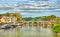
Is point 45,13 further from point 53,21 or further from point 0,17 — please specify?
point 0,17

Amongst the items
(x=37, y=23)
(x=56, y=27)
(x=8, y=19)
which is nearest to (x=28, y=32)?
(x=37, y=23)

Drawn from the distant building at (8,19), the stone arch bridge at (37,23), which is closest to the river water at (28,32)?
the stone arch bridge at (37,23)

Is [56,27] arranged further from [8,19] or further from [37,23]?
[8,19]

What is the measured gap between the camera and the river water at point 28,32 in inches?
185

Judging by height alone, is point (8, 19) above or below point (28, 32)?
above

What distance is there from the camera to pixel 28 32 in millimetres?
4762

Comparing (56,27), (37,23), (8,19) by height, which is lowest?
(56,27)

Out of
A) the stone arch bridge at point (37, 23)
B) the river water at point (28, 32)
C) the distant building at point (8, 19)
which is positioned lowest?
the river water at point (28, 32)

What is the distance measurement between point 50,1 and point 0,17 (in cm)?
A: 150

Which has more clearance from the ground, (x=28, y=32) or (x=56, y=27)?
(x=56, y=27)

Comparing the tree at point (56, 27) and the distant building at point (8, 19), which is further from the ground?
the distant building at point (8, 19)

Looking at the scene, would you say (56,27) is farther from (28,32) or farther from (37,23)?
(28,32)

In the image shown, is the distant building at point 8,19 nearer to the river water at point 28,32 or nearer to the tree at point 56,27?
the river water at point 28,32

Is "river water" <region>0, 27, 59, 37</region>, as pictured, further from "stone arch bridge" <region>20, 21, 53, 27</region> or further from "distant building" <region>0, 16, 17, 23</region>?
"distant building" <region>0, 16, 17, 23</region>
